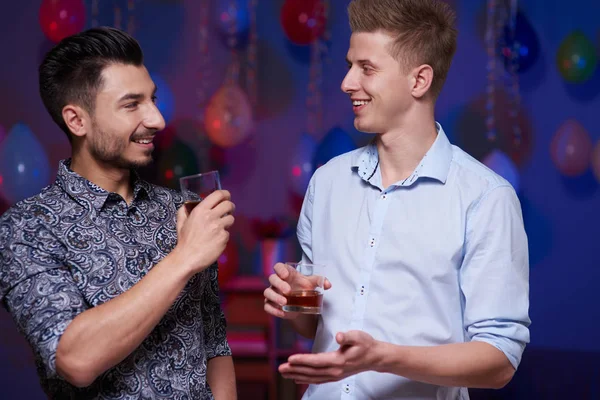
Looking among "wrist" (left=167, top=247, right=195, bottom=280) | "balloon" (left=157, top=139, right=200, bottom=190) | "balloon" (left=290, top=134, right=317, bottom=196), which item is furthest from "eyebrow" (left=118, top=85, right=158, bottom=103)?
"balloon" (left=290, top=134, right=317, bottom=196)

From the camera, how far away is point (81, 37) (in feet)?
5.93

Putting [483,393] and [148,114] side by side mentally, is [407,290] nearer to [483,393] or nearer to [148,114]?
[148,114]

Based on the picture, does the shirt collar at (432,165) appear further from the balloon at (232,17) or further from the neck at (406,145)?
the balloon at (232,17)

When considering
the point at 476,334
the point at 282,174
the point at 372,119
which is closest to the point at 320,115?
the point at 282,174

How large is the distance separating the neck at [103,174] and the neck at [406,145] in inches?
26.6

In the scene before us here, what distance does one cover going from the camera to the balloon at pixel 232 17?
3.55m

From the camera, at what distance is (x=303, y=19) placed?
3555 millimetres

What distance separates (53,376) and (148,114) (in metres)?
0.68

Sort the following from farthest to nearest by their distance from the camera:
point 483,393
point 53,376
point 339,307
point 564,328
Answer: point 564,328 → point 483,393 → point 339,307 → point 53,376

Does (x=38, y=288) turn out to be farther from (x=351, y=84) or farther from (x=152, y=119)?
(x=351, y=84)

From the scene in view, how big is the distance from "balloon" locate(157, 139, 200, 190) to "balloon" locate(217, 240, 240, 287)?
44 cm

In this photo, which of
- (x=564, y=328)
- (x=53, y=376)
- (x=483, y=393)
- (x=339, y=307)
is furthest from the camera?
(x=564, y=328)

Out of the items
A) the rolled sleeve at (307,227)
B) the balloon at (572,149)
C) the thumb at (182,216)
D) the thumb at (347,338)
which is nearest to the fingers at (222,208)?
the thumb at (182,216)

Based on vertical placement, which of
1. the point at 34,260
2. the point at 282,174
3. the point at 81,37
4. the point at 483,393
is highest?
the point at 81,37
